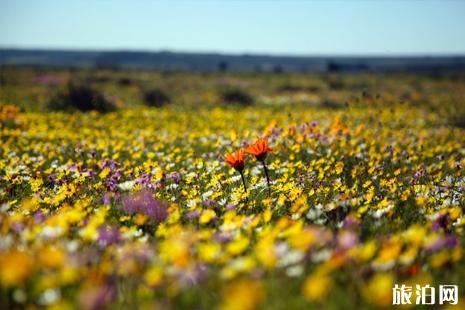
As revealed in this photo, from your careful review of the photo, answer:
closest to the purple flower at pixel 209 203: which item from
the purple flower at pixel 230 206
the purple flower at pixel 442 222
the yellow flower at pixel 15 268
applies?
the purple flower at pixel 230 206

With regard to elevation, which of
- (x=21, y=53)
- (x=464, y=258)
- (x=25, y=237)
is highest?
(x=21, y=53)

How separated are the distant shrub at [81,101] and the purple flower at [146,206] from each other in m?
11.0

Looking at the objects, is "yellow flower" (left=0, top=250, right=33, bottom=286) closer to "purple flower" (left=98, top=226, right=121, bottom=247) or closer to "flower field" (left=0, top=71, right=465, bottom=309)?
"flower field" (left=0, top=71, right=465, bottom=309)

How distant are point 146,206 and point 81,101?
12.1 m

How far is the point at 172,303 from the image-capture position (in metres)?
2.16

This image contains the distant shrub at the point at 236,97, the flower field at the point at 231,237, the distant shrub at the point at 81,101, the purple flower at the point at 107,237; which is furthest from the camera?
the distant shrub at the point at 236,97

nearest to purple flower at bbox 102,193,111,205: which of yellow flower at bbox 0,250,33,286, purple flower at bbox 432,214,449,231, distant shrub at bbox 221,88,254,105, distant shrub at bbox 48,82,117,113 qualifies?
yellow flower at bbox 0,250,33,286

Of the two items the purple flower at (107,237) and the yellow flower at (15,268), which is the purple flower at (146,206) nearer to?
the purple flower at (107,237)

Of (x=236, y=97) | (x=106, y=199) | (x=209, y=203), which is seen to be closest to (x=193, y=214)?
(x=209, y=203)

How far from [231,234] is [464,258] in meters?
1.37

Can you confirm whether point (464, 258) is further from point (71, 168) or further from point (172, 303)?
point (71, 168)

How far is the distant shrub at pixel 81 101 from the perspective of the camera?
14.6m

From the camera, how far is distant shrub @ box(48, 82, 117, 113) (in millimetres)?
14578

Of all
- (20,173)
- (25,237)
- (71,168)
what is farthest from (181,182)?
(25,237)
